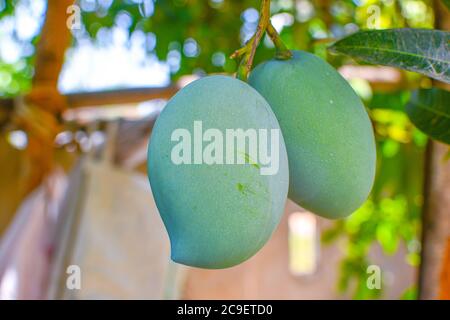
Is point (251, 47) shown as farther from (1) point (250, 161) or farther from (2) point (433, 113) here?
(2) point (433, 113)

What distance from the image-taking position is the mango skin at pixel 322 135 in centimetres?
55

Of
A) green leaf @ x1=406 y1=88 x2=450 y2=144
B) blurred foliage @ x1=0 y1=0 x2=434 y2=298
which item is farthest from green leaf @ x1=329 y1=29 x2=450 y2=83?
blurred foliage @ x1=0 y1=0 x2=434 y2=298

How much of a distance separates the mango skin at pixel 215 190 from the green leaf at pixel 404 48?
0.41 feet

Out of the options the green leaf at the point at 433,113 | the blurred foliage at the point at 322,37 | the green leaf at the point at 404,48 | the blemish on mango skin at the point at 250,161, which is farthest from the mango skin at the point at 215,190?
the blurred foliage at the point at 322,37

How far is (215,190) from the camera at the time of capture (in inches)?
18.6

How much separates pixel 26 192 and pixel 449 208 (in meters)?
0.85

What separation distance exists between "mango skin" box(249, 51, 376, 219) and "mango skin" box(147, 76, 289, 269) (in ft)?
0.15

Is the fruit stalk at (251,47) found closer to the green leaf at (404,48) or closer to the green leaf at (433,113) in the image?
the green leaf at (404,48)

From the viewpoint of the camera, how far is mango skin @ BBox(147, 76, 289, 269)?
0.47 metres

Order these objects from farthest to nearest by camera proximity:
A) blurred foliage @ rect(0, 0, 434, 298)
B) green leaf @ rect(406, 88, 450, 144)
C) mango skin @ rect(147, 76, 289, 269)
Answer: blurred foliage @ rect(0, 0, 434, 298) → green leaf @ rect(406, 88, 450, 144) → mango skin @ rect(147, 76, 289, 269)

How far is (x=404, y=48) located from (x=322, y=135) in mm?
106

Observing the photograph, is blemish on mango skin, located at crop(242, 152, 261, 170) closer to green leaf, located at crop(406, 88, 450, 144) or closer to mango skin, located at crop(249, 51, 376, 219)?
mango skin, located at crop(249, 51, 376, 219)
